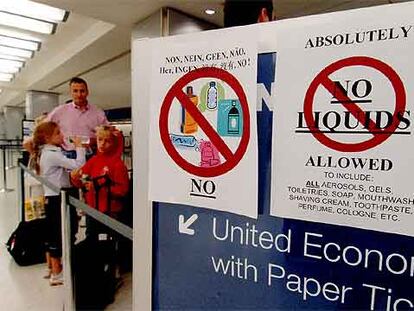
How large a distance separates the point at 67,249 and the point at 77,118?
1267mm

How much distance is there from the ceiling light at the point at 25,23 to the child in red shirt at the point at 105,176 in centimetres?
237

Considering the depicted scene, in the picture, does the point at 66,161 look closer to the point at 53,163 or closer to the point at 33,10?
the point at 53,163

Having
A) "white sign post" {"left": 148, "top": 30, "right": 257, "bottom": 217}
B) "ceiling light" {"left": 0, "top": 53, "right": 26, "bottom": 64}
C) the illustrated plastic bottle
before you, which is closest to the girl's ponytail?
"white sign post" {"left": 148, "top": 30, "right": 257, "bottom": 217}

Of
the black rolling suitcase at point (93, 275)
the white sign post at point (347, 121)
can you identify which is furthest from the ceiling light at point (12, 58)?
the white sign post at point (347, 121)

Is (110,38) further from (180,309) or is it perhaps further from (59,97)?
(59,97)

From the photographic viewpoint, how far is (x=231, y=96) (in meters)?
0.67

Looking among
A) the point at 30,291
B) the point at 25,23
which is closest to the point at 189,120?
the point at 30,291

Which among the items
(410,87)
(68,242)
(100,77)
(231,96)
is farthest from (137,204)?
(100,77)

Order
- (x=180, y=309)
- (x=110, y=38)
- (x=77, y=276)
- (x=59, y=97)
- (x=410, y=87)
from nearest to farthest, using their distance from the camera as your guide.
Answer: (x=410, y=87)
(x=180, y=309)
(x=77, y=276)
(x=110, y=38)
(x=59, y=97)

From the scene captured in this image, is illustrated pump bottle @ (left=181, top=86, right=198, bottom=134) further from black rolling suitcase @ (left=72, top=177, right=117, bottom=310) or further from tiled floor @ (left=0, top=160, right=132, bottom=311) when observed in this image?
tiled floor @ (left=0, top=160, right=132, bottom=311)

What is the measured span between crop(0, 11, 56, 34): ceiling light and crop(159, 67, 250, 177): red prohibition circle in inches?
162

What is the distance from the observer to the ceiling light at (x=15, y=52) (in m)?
5.72

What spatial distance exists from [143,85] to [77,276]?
7.23ft

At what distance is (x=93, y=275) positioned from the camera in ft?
8.55
